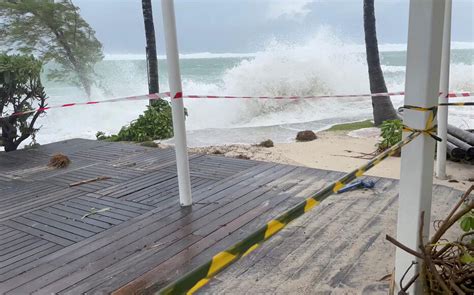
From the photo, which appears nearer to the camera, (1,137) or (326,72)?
(1,137)

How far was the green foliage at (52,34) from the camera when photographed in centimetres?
1505

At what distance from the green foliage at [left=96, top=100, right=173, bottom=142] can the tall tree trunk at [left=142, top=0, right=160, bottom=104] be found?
32.9 inches

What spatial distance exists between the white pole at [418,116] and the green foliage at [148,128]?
6.46m

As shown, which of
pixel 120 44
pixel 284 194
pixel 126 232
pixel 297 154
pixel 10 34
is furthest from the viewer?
pixel 120 44

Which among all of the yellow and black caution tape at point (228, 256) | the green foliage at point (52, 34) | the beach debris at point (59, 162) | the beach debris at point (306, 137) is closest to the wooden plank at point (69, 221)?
the beach debris at point (59, 162)

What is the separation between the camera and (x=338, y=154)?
620 cm

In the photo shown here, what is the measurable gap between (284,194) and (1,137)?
200 inches

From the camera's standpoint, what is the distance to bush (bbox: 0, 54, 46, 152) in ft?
20.3

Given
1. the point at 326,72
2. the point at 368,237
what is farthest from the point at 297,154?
the point at 326,72

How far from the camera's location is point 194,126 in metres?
12.9

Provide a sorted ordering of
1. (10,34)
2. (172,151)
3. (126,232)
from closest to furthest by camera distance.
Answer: (126,232), (172,151), (10,34)

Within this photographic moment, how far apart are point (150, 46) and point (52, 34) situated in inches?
362

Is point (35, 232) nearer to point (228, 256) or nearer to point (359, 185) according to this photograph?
point (228, 256)

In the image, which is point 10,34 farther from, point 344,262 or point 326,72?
point 344,262
